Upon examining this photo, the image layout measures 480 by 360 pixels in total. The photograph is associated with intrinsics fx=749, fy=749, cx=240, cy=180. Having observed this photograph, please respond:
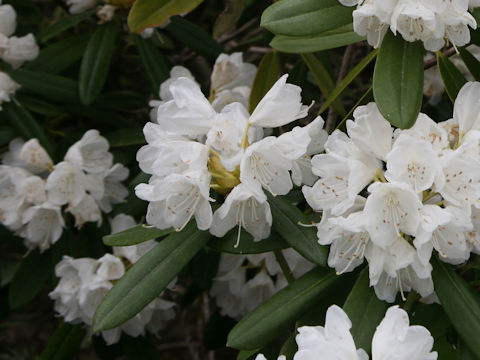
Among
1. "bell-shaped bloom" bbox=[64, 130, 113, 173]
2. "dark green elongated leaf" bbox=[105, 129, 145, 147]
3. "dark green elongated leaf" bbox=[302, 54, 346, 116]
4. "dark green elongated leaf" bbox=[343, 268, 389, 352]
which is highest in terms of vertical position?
"dark green elongated leaf" bbox=[302, 54, 346, 116]

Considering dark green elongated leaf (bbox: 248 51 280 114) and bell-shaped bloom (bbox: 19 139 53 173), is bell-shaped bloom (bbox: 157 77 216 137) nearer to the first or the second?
dark green elongated leaf (bbox: 248 51 280 114)

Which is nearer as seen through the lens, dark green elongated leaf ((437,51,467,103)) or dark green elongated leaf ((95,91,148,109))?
dark green elongated leaf ((437,51,467,103))

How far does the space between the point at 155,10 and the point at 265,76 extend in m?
0.35

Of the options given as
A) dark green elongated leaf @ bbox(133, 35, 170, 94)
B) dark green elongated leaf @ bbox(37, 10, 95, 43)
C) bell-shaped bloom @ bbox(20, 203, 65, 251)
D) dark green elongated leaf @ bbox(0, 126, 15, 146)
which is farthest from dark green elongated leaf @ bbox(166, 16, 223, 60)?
bell-shaped bloom @ bbox(20, 203, 65, 251)

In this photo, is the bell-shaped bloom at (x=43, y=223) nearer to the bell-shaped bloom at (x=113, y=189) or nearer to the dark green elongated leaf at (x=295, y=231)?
the bell-shaped bloom at (x=113, y=189)

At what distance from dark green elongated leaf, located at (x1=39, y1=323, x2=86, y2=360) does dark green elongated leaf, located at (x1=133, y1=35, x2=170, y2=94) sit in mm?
712

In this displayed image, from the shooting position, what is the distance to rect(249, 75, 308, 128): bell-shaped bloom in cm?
136

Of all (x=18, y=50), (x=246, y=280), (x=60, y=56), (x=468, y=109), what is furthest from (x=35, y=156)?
(x=468, y=109)

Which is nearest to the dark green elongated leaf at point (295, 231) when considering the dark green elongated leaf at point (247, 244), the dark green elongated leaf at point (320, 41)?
the dark green elongated leaf at point (247, 244)

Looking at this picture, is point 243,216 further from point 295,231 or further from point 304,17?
point 304,17

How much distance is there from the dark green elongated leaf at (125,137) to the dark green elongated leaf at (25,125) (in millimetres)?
181

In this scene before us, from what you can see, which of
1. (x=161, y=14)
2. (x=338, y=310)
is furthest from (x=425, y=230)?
(x=161, y=14)

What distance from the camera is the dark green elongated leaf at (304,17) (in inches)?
54.9

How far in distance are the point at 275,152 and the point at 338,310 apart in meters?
0.32
